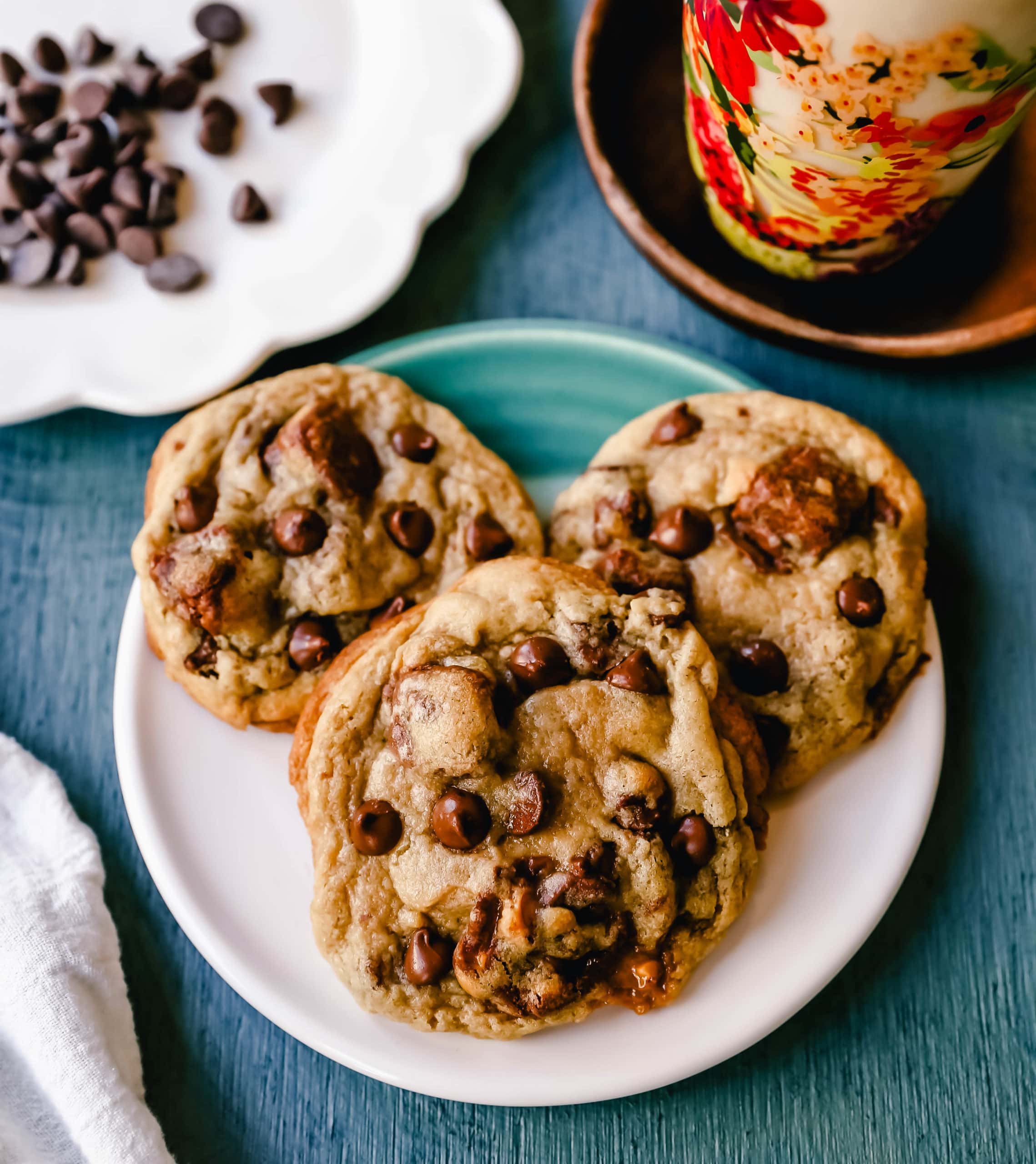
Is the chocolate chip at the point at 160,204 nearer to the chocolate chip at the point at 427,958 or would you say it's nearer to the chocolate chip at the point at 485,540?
the chocolate chip at the point at 485,540

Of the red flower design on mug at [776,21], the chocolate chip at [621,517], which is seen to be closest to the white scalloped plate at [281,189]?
the chocolate chip at [621,517]

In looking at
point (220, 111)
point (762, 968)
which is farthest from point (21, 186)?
point (762, 968)

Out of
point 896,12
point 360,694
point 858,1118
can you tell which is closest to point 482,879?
point 360,694

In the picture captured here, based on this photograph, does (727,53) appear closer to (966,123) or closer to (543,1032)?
(966,123)

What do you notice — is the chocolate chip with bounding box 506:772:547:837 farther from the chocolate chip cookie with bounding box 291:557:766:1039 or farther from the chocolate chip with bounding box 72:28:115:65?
the chocolate chip with bounding box 72:28:115:65

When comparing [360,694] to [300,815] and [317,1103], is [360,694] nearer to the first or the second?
[300,815]
